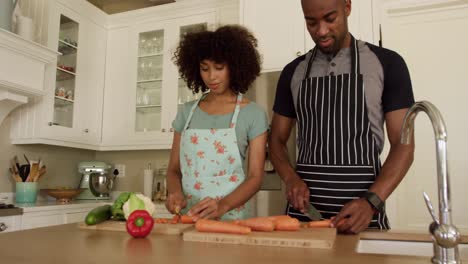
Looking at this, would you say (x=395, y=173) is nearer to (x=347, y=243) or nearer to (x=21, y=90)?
(x=347, y=243)

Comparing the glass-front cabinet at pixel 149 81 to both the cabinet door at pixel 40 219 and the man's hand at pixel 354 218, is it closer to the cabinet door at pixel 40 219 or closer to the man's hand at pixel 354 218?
the cabinet door at pixel 40 219

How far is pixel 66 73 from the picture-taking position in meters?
2.72

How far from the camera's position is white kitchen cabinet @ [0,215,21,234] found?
6.55 ft

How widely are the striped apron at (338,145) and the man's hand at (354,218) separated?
0.18 metres

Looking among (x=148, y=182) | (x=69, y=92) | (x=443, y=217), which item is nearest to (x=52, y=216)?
(x=148, y=182)

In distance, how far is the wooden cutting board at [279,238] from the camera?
0.80 meters

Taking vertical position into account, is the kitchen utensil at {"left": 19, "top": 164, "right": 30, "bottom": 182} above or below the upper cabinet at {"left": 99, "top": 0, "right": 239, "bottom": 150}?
below

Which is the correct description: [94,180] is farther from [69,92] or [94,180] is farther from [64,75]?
[64,75]

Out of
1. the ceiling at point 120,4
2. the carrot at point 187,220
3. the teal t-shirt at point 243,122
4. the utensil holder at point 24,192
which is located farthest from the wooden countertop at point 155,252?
the ceiling at point 120,4

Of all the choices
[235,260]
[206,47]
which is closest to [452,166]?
[206,47]

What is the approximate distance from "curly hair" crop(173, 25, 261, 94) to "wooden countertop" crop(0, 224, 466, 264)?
67cm

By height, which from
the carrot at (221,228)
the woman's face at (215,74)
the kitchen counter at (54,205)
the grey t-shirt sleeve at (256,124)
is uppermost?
the woman's face at (215,74)

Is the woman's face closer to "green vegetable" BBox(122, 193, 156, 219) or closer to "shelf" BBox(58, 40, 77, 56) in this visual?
"green vegetable" BBox(122, 193, 156, 219)

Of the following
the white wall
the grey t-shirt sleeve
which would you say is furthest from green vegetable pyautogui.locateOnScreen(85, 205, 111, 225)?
the white wall
